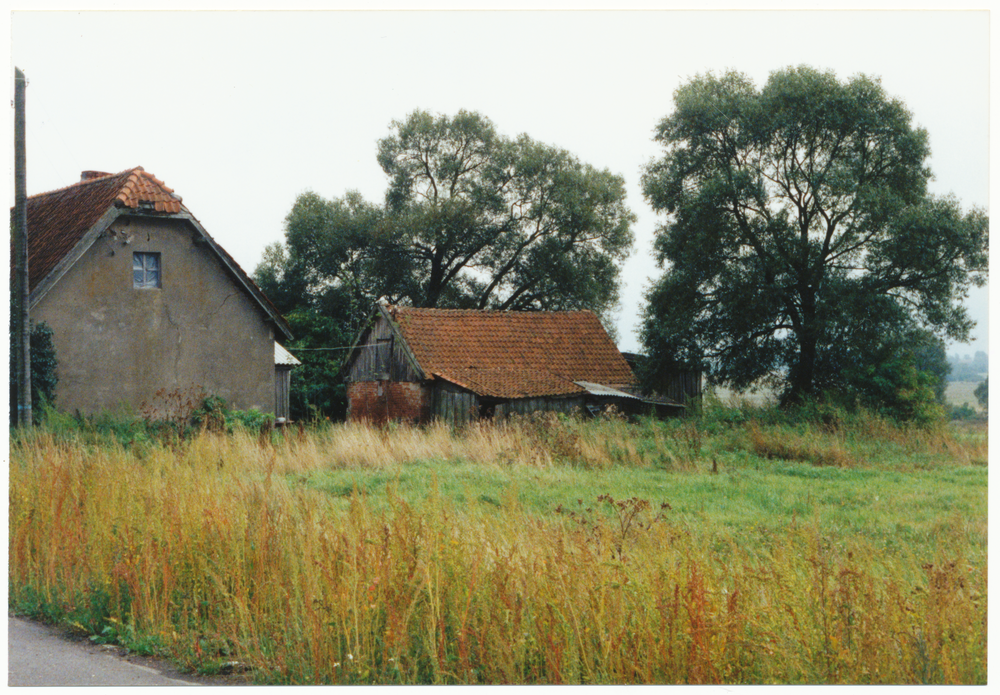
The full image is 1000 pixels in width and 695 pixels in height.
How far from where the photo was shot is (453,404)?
27766mm

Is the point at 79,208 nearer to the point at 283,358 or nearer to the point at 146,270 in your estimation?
the point at 146,270

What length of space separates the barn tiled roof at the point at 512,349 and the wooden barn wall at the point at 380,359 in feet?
3.45

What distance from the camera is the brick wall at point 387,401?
2919 cm

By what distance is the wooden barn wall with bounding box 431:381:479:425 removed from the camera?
1054 inches

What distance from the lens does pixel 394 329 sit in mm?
30141

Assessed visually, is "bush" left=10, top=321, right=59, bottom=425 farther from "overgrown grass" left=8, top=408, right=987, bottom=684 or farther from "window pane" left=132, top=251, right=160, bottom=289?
"overgrown grass" left=8, top=408, right=987, bottom=684

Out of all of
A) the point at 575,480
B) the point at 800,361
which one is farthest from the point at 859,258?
the point at 575,480

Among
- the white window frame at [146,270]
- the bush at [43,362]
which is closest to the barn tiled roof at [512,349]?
the white window frame at [146,270]

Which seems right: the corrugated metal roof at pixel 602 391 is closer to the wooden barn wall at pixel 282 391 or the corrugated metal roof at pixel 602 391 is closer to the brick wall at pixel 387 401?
the brick wall at pixel 387 401

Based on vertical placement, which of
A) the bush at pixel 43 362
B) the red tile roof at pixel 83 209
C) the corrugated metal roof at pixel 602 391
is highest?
the red tile roof at pixel 83 209

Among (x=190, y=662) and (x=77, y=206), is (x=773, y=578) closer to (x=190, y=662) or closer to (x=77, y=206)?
(x=190, y=662)

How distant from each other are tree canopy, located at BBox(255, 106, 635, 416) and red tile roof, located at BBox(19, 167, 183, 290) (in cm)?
1745

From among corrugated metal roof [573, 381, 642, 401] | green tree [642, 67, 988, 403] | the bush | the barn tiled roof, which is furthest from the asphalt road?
corrugated metal roof [573, 381, 642, 401]

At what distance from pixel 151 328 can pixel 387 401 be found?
13.1 metres
